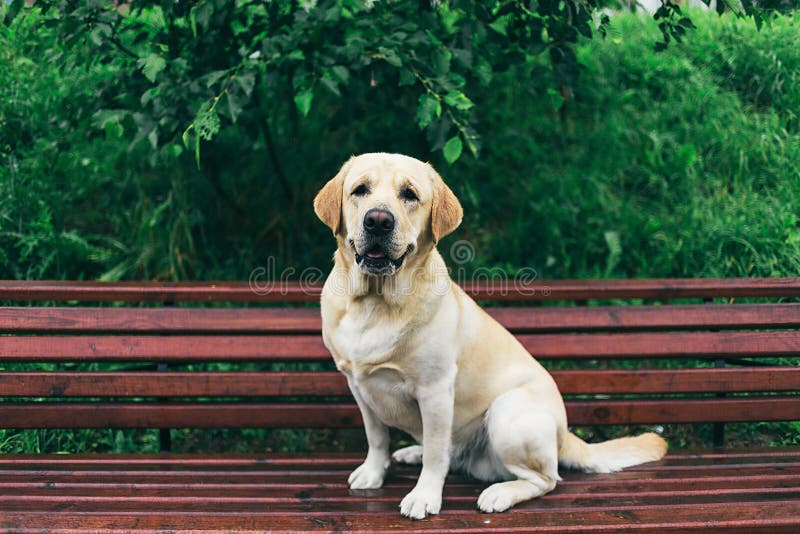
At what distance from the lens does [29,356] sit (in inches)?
118

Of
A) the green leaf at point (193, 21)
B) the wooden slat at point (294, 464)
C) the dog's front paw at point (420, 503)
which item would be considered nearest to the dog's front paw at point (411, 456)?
the wooden slat at point (294, 464)

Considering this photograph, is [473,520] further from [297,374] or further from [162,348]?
[162,348]

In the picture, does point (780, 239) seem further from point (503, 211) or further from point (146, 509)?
point (146, 509)

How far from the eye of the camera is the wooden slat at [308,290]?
3084mm

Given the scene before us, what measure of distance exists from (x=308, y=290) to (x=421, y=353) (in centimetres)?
92

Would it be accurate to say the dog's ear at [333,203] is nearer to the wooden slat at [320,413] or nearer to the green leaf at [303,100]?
the green leaf at [303,100]

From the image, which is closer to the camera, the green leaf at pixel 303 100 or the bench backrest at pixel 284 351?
the bench backrest at pixel 284 351

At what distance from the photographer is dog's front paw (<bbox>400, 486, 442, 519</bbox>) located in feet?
7.57

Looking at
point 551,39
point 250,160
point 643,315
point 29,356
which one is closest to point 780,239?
point 643,315

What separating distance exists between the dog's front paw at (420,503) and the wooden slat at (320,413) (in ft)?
2.50

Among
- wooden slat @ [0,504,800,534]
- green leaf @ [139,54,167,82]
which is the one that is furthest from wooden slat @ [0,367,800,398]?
green leaf @ [139,54,167,82]

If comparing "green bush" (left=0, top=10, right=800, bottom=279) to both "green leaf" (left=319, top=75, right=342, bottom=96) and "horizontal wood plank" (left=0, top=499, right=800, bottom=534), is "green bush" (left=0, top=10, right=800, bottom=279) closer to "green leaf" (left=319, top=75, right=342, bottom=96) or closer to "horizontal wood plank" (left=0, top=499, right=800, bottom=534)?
"green leaf" (left=319, top=75, right=342, bottom=96)

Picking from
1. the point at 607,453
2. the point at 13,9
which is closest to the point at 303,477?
the point at 607,453

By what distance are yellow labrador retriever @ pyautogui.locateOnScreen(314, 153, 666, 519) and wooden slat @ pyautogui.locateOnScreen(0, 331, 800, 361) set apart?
19.4 inches
